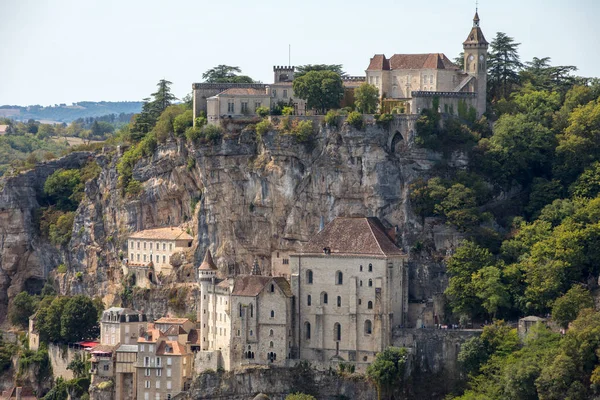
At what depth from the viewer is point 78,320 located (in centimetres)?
12325

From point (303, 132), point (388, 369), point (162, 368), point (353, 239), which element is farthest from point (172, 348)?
point (303, 132)


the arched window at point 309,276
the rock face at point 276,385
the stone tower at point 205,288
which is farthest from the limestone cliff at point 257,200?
the rock face at point 276,385

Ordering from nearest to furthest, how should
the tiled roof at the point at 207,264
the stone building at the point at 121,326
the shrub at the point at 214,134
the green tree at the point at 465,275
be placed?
the green tree at the point at 465,275
the tiled roof at the point at 207,264
the stone building at the point at 121,326
the shrub at the point at 214,134

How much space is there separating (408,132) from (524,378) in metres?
22.1

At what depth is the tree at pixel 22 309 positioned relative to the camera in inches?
5305

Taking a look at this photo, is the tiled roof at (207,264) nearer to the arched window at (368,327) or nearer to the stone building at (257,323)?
the stone building at (257,323)

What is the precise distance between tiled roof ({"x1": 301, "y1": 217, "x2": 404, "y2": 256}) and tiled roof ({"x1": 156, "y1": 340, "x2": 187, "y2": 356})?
10.6 meters

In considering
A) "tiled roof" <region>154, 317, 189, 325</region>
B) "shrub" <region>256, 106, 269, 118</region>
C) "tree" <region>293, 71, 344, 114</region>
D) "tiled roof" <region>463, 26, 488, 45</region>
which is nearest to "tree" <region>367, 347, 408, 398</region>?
"tiled roof" <region>154, 317, 189, 325</region>

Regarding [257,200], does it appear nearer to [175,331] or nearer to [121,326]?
[175,331]

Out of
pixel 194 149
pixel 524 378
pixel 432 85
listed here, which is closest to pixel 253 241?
pixel 194 149

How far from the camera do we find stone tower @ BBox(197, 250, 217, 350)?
110 meters

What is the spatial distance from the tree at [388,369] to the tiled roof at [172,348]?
44.5 feet

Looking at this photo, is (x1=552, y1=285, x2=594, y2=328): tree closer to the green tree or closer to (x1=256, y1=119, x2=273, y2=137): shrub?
the green tree

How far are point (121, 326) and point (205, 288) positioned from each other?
28.1 feet
